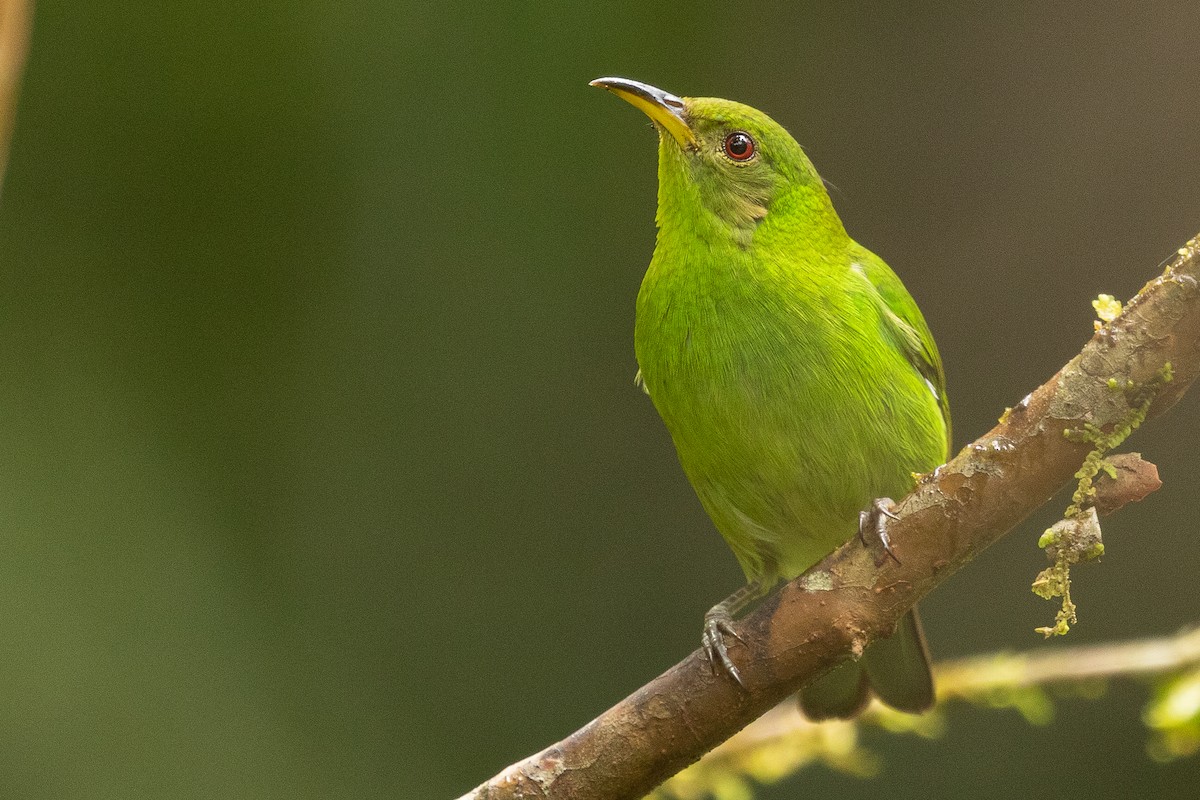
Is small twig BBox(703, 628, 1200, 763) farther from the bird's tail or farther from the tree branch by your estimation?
the tree branch

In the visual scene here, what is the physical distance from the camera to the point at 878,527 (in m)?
2.65

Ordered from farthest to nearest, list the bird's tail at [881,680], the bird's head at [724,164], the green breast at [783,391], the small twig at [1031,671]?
the bird's head at [724,164] → the bird's tail at [881,680] → the green breast at [783,391] → the small twig at [1031,671]

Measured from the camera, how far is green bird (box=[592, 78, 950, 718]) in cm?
334

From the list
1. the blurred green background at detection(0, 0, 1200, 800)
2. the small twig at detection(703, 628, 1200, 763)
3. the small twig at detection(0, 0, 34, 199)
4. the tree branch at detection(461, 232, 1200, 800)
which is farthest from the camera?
the blurred green background at detection(0, 0, 1200, 800)

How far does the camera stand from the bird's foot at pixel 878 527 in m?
2.62

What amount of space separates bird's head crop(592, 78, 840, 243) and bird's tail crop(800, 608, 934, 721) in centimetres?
123

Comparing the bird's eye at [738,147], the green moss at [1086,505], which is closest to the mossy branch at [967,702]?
the green moss at [1086,505]

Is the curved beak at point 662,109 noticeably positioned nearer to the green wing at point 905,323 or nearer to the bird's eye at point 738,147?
the bird's eye at point 738,147

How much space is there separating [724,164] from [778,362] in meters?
0.73

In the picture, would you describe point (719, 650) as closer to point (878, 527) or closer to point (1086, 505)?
point (878, 527)

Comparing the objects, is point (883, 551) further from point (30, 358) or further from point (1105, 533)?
point (30, 358)

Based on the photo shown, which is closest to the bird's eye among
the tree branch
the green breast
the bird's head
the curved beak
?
the bird's head

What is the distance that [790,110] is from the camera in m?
5.57

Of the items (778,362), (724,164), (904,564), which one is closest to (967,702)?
(778,362)
